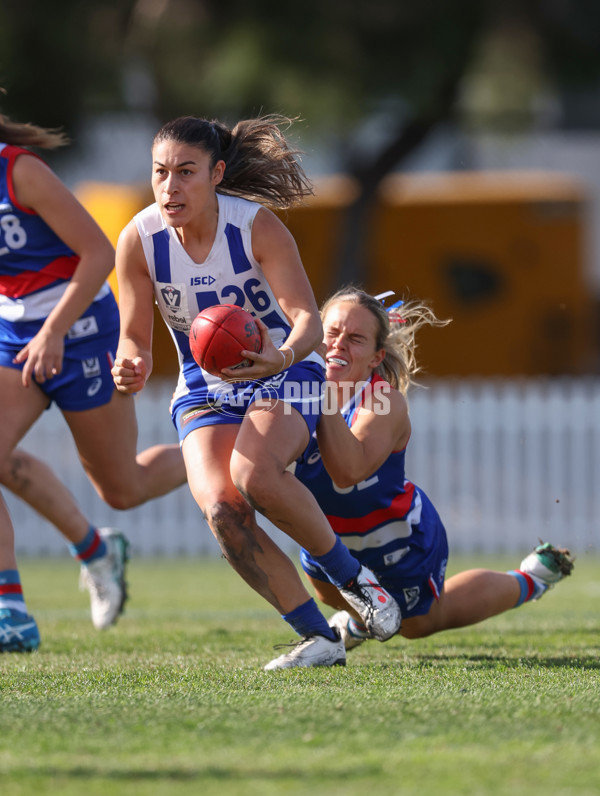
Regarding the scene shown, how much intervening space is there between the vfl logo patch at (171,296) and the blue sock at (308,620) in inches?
45.4

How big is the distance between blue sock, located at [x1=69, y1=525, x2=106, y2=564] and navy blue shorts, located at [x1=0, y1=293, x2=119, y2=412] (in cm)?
90

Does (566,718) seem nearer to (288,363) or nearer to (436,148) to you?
(288,363)

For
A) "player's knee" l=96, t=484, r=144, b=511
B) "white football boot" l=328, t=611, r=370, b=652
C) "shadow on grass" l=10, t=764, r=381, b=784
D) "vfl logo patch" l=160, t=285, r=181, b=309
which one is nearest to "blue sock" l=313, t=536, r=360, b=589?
"white football boot" l=328, t=611, r=370, b=652

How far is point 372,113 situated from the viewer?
1736 cm

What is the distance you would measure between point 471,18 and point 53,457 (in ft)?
29.4

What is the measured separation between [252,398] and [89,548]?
5.81 feet

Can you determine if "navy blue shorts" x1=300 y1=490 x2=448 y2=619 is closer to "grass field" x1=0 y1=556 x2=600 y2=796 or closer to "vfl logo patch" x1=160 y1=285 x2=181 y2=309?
"grass field" x1=0 y1=556 x2=600 y2=796

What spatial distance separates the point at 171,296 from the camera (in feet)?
13.9

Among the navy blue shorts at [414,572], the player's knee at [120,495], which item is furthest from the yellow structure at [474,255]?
the navy blue shorts at [414,572]

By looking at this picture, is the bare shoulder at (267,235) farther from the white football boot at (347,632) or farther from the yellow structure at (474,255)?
the yellow structure at (474,255)

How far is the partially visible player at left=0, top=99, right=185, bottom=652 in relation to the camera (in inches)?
181

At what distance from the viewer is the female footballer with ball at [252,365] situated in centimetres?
394

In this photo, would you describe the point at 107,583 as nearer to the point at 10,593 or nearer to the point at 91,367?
the point at 10,593

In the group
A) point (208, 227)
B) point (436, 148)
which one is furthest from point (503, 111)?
point (208, 227)
